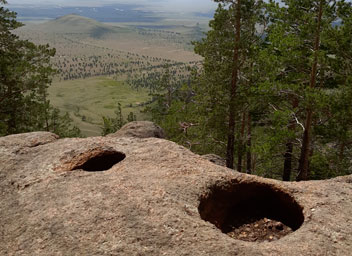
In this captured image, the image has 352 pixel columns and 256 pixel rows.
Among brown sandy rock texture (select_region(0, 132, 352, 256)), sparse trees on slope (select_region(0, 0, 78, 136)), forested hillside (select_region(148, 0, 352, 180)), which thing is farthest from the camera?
sparse trees on slope (select_region(0, 0, 78, 136))

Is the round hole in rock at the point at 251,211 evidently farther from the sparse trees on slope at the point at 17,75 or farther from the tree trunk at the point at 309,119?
the sparse trees on slope at the point at 17,75

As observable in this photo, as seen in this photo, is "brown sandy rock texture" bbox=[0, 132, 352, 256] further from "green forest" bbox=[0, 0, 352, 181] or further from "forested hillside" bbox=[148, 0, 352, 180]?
"green forest" bbox=[0, 0, 352, 181]

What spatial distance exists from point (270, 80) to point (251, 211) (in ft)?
38.9

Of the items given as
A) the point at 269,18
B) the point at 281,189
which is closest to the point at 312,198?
the point at 281,189

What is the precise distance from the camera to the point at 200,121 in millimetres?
24359

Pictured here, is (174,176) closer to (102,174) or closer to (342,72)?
(102,174)

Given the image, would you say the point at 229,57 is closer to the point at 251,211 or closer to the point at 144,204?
the point at 251,211


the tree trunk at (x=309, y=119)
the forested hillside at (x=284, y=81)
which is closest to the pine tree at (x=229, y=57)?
the forested hillside at (x=284, y=81)

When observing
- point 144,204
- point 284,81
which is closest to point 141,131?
point 284,81

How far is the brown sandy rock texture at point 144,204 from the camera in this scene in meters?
6.77

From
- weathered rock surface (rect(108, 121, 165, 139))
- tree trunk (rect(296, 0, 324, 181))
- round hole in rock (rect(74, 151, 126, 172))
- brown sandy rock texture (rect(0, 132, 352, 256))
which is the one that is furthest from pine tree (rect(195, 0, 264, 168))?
round hole in rock (rect(74, 151, 126, 172))

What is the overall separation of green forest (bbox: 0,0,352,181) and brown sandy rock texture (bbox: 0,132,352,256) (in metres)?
8.44

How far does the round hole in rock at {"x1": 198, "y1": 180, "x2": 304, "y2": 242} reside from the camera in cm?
873

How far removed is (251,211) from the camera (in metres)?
9.88
